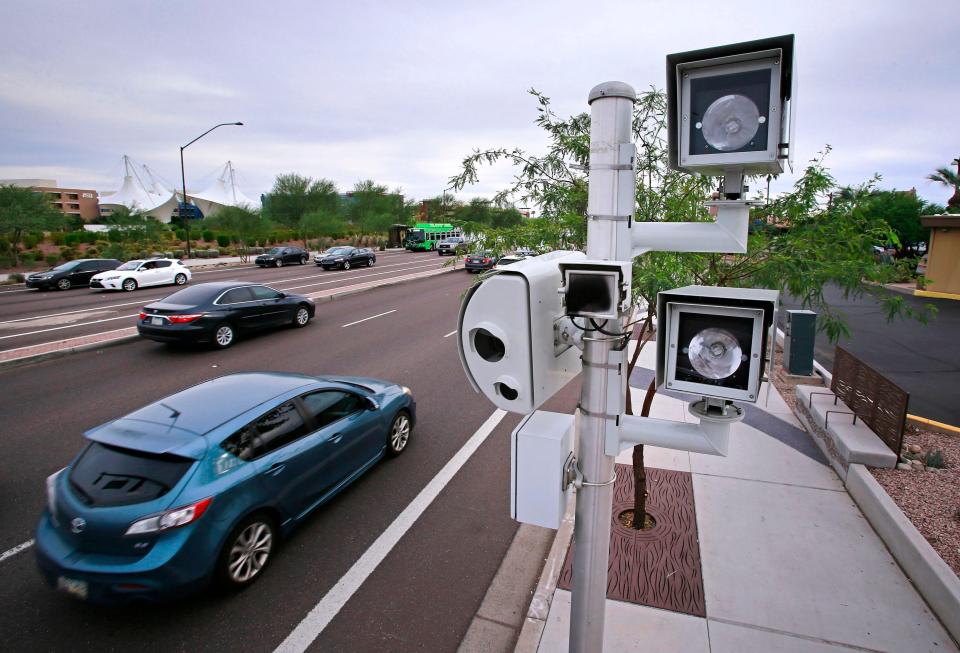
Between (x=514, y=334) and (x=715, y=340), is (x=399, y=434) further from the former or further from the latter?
(x=715, y=340)

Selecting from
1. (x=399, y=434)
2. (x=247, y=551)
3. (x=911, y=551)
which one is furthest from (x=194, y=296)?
(x=911, y=551)

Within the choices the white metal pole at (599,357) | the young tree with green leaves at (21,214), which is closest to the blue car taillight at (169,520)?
the white metal pole at (599,357)

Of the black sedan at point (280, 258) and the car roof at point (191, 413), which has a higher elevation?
the black sedan at point (280, 258)

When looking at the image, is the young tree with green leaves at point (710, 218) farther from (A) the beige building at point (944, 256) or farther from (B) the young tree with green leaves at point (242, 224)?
(B) the young tree with green leaves at point (242, 224)

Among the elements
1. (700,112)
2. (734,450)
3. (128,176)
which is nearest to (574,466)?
(700,112)

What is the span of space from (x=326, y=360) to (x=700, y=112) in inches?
418

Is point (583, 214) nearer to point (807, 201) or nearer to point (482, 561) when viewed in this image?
point (807, 201)

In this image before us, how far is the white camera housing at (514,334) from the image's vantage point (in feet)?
6.51

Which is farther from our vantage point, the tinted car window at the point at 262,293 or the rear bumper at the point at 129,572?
the tinted car window at the point at 262,293

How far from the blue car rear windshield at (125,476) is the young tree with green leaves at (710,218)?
3.36m

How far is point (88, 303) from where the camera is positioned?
20422mm

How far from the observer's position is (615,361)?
2184mm

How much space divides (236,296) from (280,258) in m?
26.2

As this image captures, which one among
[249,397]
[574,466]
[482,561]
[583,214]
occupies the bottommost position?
[482,561]
